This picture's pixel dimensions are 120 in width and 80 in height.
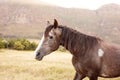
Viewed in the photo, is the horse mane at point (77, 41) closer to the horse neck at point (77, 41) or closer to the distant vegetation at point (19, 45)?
the horse neck at point (77, 41)

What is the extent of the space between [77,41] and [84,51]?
15.6 inches

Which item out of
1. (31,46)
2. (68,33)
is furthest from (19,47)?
(68,33)

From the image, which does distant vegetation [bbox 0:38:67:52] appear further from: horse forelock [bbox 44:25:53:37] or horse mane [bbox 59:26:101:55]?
horse forelock [bbox 44:25:53:37]

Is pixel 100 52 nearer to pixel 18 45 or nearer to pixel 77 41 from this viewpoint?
pixel 77 41

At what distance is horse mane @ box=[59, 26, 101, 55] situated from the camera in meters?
10.1

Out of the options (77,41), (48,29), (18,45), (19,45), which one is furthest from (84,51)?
(19,45)

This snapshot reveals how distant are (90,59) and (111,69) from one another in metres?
0.80

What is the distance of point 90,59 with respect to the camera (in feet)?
32.6

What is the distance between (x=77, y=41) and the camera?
1016 centimetres

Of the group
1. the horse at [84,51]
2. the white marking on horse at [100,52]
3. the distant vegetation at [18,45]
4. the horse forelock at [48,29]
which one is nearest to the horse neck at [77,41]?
the horse at [84,51]

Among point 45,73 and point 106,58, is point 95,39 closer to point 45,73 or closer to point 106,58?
point 106,58

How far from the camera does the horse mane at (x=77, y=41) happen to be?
1010 centimetres

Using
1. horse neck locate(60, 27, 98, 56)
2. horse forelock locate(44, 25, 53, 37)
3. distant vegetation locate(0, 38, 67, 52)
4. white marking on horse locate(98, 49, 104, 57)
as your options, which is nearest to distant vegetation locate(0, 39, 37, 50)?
distant vegetation locate(0, 38, 67, 52)

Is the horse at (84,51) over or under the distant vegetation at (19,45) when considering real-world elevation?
over
